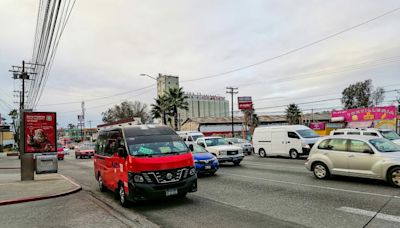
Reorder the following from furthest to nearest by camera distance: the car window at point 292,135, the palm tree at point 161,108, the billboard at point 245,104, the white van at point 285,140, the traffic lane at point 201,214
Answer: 1. the billboard at point 245,104
2. the palm tree at point 161,108
3. the car window at point 292,135
4. the white van at point 285,140
5. the traffic lane at point 201,214

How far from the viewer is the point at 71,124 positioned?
172 meters

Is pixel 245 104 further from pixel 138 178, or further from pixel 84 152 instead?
pixel 138 178

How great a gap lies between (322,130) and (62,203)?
1507 inches

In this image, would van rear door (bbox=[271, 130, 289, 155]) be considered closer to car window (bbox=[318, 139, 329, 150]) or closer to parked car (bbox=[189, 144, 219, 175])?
parked car (bbox=[189, 144, 219, 175])

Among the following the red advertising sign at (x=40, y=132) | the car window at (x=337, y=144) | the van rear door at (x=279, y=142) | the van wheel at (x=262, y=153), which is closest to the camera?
the car window at (x=337, y=144)

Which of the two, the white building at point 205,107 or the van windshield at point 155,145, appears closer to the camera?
the van windshield at point 155,145

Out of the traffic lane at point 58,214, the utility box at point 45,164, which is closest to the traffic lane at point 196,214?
the traffic lane at point 58,214

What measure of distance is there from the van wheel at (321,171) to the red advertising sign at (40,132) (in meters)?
12.4

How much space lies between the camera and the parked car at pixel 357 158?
31.6 feet

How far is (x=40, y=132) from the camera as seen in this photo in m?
15.4

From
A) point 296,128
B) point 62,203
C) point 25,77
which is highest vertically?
point 25,77

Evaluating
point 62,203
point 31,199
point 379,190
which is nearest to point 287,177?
point 379,190

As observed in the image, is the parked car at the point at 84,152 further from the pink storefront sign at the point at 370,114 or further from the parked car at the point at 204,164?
the pink storefront sign at the point at 370,114

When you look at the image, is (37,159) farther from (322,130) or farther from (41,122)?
(322,130)
